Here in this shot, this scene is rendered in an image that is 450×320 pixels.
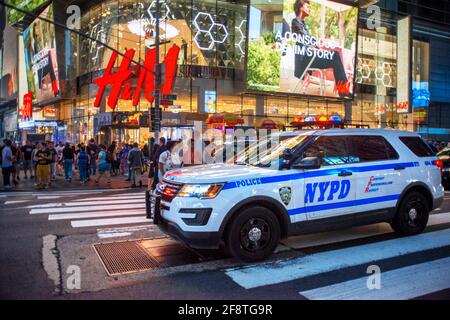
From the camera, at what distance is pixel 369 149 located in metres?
6.72

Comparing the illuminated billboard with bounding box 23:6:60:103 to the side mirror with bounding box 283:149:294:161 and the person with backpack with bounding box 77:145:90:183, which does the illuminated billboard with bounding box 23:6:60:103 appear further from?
the side mirror with bounding box 283:149:294:161

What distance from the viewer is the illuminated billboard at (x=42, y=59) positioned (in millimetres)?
40250

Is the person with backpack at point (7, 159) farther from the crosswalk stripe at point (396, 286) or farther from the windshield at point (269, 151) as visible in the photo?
the crosswalk stripe at point (396, 286)

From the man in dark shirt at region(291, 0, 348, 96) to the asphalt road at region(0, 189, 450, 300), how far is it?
84.5 ft

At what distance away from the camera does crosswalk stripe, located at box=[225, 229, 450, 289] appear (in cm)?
497

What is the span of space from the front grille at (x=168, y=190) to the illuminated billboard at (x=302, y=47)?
25215mm

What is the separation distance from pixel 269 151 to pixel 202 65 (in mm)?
26469

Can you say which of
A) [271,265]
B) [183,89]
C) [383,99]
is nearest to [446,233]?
[271,265]

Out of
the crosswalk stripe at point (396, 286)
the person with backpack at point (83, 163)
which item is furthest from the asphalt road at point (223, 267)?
the person with backpack at point (83, 163)

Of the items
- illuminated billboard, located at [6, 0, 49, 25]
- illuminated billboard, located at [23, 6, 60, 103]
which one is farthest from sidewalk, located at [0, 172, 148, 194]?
illuminated billboard, located at [6, 0, 49, 25]

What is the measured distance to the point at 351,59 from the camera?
35.6m

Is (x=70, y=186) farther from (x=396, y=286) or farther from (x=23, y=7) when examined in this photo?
(x=23, y=7)

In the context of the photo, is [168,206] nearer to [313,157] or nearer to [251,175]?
[251,175]
